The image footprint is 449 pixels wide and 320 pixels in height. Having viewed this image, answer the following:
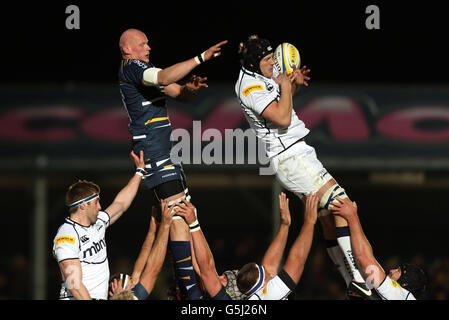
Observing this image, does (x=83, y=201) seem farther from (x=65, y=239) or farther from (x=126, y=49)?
(x=126, y=49)

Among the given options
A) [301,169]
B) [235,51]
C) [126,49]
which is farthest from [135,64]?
Result: [235,51]

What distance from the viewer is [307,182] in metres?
8.67

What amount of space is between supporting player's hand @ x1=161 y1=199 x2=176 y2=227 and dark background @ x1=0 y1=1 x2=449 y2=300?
43.3ft

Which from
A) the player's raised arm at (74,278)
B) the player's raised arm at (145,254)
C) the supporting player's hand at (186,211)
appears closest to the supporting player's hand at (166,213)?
the supporting player's hand at (186,211)

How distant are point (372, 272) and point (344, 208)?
0.83 m

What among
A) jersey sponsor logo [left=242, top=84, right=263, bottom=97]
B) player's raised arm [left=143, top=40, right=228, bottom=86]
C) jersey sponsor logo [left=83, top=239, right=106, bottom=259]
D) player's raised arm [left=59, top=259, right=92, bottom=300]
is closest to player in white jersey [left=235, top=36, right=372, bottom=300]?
jersey sponsor logo [left=242, top=84, right=263, bottom=97]

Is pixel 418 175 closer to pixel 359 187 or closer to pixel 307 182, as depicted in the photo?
pixel 359 187

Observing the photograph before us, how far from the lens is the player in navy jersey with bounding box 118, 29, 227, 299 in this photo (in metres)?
8.57

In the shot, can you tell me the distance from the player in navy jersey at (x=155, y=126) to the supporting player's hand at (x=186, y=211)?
8 centimetres

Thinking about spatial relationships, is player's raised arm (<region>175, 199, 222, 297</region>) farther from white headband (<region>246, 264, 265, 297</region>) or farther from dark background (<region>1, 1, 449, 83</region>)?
dark background (<region>1, 1, 449, 83</region>)

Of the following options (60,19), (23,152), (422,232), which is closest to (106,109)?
(23,152)

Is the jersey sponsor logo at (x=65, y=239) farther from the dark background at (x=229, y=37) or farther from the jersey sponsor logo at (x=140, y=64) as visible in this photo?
the dark background at (x=229, y=37)

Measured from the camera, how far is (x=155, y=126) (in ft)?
28.6

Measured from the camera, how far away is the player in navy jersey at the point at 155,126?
8570 millimetres
